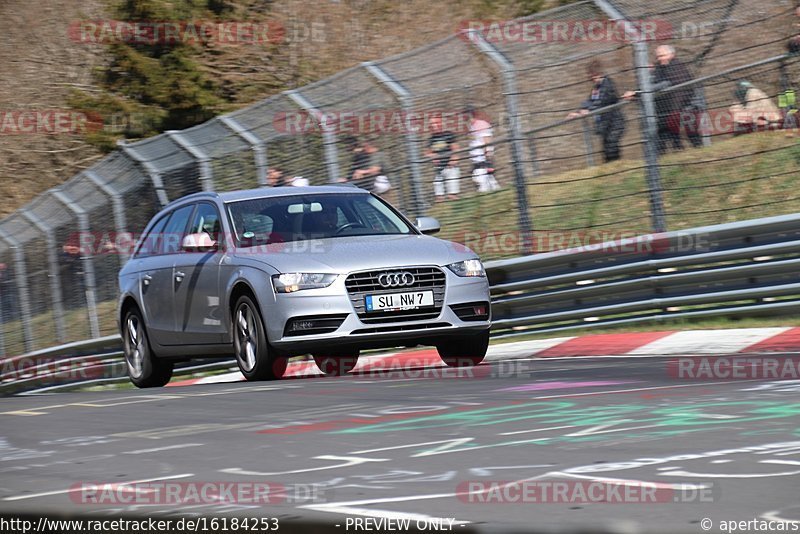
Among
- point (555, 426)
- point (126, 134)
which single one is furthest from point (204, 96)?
point (555, 426)

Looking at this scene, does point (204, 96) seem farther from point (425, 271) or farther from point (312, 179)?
point (425, 271)

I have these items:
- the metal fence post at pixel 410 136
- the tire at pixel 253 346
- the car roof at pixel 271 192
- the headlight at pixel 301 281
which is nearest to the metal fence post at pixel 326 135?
the metal fence post at pixel 410 136

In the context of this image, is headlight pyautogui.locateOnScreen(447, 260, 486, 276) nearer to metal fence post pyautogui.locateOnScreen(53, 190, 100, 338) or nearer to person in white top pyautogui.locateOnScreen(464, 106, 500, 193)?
person in white top pyautogui.locateOnScreen(464, 106, 500, 193)

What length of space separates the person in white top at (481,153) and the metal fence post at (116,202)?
529cm

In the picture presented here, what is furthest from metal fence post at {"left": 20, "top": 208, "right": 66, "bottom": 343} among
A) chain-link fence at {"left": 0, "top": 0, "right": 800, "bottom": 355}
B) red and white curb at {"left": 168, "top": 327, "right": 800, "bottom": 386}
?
red and white curb at {"left": 168, "top": 327, "right": 800, "bottom": 386}

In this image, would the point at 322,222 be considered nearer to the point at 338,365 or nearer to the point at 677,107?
the point at 338,365

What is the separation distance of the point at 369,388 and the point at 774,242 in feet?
14.2

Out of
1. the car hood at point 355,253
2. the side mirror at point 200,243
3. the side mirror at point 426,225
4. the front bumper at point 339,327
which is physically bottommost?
the front bumper at point 339,327

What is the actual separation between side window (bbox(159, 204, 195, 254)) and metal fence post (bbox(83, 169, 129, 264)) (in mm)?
5608

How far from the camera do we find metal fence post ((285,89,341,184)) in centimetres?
1602

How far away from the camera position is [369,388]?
31.2ft

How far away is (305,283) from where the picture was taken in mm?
10539

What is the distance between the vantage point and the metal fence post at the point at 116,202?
18500 millimetres

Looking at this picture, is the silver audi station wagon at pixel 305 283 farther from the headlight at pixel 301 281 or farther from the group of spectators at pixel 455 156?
the group of spectators at pixel 455 156
